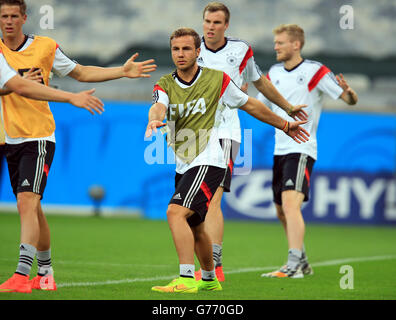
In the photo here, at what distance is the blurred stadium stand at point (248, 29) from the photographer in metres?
21.8

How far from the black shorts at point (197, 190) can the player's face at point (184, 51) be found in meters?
0.84

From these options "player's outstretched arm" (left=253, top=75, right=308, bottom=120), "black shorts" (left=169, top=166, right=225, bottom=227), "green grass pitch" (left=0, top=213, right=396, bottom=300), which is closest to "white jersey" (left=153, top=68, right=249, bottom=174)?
"black shorts" (left=169, top=166, right=225, bottom=227)

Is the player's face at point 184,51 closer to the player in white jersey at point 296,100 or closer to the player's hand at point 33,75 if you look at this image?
the player's hand at point 33,75

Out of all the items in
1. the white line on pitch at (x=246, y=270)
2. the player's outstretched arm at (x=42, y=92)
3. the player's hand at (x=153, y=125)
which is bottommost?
the white line on pitch at (x=246, y=270)

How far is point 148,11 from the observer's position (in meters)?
22.4

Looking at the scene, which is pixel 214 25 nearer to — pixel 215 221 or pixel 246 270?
pixel 215 221

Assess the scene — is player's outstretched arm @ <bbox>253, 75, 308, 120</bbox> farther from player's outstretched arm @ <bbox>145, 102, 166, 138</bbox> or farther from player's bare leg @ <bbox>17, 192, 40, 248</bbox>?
player's bare leg @ <bbox>17, 192, 40, 248</bbox>

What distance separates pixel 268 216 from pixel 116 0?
908 cm

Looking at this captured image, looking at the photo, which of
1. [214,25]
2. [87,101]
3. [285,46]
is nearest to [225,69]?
[214,25]

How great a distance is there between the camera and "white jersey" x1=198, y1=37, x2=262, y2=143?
7.73 metres

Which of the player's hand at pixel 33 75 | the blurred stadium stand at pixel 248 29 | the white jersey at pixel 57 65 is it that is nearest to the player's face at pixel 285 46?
the white jersey at pixel 57 65

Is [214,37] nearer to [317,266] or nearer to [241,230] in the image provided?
[317,266]

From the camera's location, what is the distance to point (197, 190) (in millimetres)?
6090
